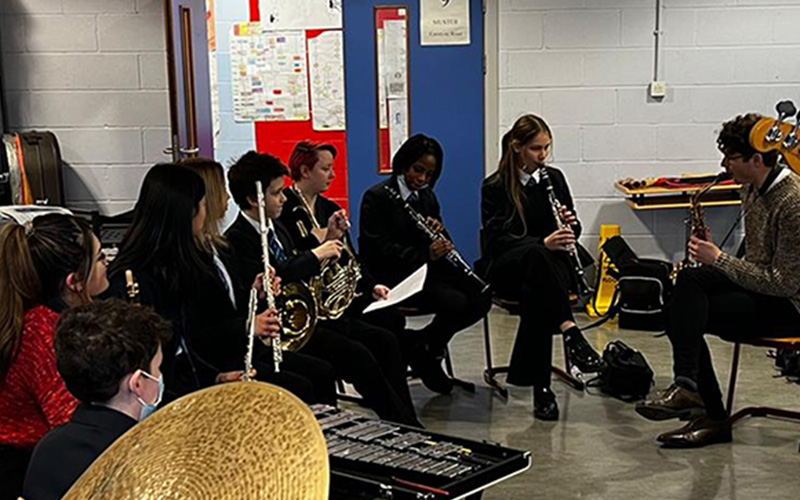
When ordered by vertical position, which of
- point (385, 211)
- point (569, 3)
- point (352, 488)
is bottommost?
point (352, 488)

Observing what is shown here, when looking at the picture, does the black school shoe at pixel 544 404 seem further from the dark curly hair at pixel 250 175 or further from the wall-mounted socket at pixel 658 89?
the wall-mounted socket at pixel 658 89

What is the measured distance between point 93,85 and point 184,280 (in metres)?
2.89

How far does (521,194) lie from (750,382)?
1234 mm

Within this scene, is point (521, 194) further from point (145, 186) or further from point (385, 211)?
point (145, 186)

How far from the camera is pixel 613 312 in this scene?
16.9 feet

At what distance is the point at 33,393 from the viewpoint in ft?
7.56

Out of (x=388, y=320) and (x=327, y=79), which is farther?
(x=327, y=79)

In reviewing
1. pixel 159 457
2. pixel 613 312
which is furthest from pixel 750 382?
pixel 159 457

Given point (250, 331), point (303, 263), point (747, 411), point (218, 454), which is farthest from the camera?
point (747, 411)

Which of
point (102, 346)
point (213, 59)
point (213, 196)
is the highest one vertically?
point (213, 59)

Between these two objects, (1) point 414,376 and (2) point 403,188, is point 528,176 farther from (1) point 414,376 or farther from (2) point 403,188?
(1) point 414,376

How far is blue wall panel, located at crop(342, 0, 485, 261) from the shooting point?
574 cm

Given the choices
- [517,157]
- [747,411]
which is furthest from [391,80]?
[747,411]

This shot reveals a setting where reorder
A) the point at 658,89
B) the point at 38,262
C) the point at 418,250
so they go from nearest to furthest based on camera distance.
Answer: the point at 38,262, the point at 418,250, the point at 658,89
